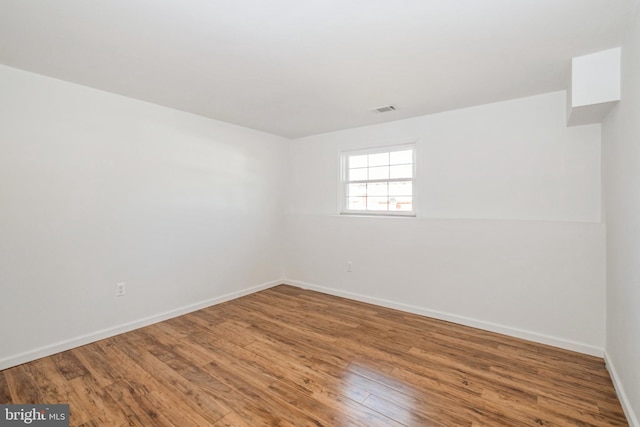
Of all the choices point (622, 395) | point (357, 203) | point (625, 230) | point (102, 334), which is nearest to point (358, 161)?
point (357, 203)

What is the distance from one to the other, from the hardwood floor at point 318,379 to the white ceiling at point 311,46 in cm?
242

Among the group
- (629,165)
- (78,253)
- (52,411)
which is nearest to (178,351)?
(52,411)

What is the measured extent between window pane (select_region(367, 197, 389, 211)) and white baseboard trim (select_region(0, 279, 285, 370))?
226 centimetres

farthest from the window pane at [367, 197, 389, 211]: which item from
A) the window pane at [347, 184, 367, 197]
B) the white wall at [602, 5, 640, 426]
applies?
the white wall at [602, 5, 640, 426]

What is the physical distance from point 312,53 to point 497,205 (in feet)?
8.05

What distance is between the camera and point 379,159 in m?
4.22

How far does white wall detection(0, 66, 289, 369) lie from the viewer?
2469mm

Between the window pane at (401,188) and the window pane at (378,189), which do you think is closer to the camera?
the window pane at (401,188)

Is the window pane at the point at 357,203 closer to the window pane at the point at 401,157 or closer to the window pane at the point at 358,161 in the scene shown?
the window pane at the point at 358,161

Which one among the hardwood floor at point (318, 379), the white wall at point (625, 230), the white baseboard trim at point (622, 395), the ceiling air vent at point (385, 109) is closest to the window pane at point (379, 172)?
the ceiling air vent at point (385, 109)

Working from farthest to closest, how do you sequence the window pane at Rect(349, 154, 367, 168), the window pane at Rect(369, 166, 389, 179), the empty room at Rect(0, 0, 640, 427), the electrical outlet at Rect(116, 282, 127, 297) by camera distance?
the window pane at Rect(349, 154, 367, 168) < the window pane at Rect(369, 166, 389, 179) < the electrical outlet at Rect(116, 282, 127, 297) < the empty room at Rect(0, 0, 640, 427)

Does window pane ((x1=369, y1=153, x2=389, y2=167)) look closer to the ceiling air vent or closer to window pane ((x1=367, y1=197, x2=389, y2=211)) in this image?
window pane ((x1=367, y1=197, x2=389, y2=211))

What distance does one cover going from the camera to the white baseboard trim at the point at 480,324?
271 cm

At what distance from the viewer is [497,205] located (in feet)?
10.5
